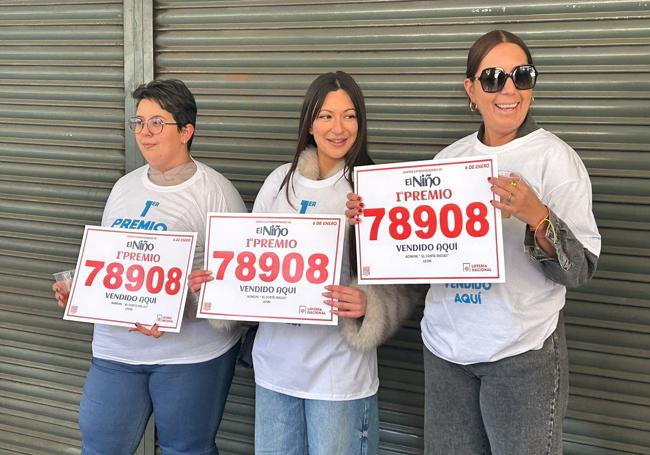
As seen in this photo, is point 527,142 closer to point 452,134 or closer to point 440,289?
point 440,289

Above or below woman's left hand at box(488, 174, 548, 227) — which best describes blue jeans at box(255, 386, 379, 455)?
below

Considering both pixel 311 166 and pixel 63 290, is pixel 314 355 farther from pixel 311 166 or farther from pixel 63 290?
pixel 63 290

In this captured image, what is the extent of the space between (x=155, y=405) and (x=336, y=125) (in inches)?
45.9

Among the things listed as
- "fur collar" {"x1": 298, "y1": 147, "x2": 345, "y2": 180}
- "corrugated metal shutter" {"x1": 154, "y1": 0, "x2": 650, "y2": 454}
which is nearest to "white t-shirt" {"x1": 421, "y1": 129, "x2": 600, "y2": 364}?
"fur collar" {"x1": 298, "y1": 147, "x2": 345, "y2": 180}

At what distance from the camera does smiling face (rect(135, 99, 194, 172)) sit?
2260mm

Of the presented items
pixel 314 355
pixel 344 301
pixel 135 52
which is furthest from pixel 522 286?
pixel 135 52

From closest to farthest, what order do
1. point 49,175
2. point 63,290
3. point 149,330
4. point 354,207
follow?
point 354,207 < point 149,330 < point 63,290 < point 49,175

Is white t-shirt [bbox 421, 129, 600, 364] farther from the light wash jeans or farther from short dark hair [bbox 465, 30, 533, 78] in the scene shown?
short dark hair [bbox 465, 30, 533, 78]

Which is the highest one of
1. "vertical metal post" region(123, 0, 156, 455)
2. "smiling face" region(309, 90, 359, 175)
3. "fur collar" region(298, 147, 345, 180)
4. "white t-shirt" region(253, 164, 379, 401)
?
"vertical metal post" region(123, 0, 156, 455)

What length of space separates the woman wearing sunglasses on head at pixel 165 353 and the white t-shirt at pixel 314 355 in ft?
0.87

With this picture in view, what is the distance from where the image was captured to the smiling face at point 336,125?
2.03 metres

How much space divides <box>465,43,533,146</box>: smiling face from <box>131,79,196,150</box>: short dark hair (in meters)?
1.05

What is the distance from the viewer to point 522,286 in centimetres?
177

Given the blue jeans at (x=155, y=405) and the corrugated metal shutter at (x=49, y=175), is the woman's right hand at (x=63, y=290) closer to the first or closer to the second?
the blue jeans at (x=155, y=405)
